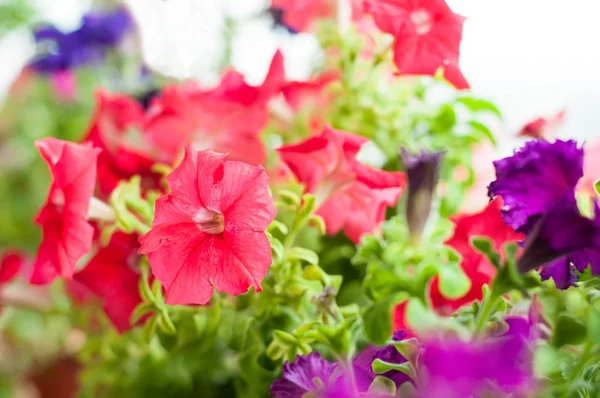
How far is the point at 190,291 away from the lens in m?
0.34

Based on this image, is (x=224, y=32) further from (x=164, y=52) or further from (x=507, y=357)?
(x=507, y=357)

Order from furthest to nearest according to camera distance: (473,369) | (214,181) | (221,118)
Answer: (221,118), (214,181), (473,369)

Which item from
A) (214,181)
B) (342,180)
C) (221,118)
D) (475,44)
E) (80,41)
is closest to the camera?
(214,181)

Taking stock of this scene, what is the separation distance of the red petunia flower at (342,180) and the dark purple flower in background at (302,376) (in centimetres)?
13

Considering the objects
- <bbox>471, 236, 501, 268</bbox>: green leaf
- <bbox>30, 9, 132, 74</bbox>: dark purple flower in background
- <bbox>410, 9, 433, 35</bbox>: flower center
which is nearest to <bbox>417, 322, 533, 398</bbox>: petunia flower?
<bbox>471, 236, 501, 268</bbox>: green leaf

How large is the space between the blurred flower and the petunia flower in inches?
12.8

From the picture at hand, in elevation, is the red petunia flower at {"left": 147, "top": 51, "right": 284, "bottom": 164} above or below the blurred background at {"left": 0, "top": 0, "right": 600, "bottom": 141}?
above

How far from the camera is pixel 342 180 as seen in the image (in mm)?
455

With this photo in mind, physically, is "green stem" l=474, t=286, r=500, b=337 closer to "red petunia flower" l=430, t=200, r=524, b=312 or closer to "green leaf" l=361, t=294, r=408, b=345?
"green leaf" l=361, t=294, r=408, b=345

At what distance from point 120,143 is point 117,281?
0.13 metres

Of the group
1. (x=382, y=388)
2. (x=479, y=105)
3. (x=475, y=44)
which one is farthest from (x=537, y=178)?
(x=475, y=44)

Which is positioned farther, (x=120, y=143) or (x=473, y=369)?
(x=120, y=143)

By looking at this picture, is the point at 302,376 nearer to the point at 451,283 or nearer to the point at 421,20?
the point at 451,283

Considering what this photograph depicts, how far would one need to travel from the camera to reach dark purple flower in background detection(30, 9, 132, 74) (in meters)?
0.88
